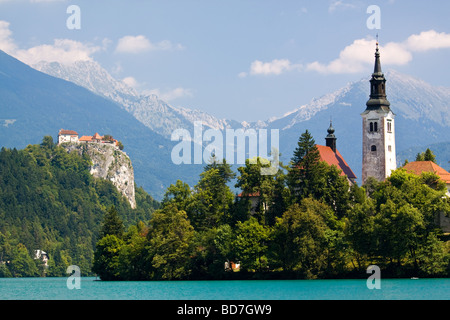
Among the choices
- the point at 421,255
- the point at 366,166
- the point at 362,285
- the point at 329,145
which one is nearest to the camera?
the point at 362,285

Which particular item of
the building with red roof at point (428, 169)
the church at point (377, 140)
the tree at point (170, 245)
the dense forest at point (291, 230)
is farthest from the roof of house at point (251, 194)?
the building with red roof at point (428, 169)

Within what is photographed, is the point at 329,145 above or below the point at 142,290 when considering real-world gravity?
above

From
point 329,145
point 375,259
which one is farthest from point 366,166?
point 375,259

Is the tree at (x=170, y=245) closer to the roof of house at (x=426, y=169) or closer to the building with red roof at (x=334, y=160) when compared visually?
the building with red roof at (x=334, y=160)

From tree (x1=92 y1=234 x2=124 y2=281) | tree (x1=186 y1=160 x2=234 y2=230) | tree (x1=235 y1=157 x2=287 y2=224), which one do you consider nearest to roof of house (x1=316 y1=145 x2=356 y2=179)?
tree (x1=186 y1=160 x2=234 y2=230)

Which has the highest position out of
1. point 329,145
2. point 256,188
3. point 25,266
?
point 329,145

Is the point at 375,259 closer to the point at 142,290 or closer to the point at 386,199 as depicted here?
the point at 386,199

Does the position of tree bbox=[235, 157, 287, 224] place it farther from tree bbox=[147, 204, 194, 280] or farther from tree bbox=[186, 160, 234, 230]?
tree bbox=[147, 204, 194, 280]

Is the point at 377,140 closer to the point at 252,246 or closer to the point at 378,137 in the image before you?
the point at 378,137
